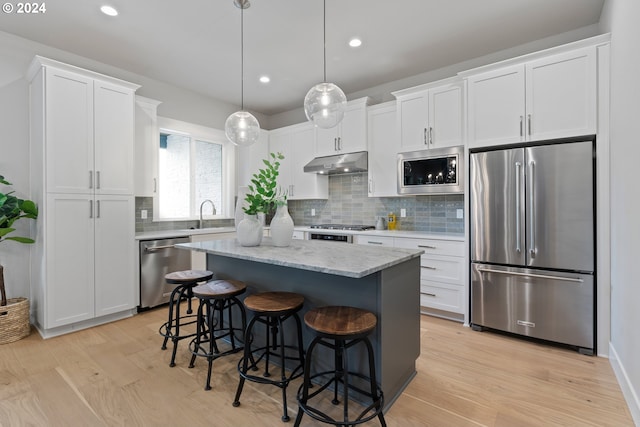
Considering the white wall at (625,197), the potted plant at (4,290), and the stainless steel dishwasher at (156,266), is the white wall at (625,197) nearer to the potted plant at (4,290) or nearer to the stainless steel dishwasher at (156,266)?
the stainless steel dishwasher at (156,266)

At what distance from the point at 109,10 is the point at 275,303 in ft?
9.43

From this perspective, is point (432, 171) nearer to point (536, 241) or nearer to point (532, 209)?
point (532, 209)

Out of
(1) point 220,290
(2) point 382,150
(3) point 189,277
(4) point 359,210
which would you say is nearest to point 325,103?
(1) point 220,290

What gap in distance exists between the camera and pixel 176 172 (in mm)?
4527

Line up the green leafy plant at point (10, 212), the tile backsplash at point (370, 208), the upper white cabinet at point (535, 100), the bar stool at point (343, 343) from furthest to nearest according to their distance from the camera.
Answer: the tile backsplash at point (370, 208)
the green leafy plant at point (10, 212)
the upper white cabinet at point (535, 100)
the bar stool at point (343, 343)

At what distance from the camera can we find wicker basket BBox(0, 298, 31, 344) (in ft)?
9.08

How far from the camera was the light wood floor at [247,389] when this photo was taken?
182 centimetres

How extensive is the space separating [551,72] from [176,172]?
4.53 metres

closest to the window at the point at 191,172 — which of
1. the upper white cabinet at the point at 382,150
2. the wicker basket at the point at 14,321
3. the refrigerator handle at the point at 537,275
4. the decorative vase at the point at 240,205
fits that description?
the decorative vase at the point at 240,205

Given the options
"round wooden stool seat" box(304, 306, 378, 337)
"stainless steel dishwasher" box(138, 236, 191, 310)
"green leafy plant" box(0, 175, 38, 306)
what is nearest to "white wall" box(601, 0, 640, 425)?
"round wooden stool seat" box(304, 306, 378, 337)

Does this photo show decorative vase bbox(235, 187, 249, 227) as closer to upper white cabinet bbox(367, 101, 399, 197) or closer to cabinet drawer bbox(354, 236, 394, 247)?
cabinet drawer bbox(354, 236, 394, 247)

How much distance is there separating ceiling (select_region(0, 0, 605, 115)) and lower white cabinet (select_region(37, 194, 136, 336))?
5.34 ft

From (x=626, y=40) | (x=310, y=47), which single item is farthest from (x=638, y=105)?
(x=310, y=47)

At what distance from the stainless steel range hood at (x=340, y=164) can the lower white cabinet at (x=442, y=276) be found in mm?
1177
